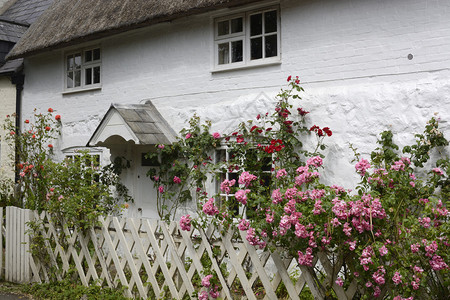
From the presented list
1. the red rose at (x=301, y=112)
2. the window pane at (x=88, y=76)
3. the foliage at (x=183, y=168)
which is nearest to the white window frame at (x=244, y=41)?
the red rose at (x=301, y=112)

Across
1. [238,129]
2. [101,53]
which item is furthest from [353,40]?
[101,53]

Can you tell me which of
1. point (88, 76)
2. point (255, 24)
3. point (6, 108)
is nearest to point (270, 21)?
point (255, 24)

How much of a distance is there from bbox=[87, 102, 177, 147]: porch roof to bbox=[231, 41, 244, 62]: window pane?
1.65 m

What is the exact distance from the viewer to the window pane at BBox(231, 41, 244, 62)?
25.6ft

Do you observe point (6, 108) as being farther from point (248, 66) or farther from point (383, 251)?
point (383, 251)

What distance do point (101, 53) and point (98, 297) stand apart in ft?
18.2

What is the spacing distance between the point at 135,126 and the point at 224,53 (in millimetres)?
1891

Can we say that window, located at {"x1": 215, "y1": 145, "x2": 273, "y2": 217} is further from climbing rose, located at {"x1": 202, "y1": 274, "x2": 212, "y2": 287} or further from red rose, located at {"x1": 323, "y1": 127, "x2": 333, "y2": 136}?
climbing rose, located at {"x1": 202, "y1": 274, "x2": 212, "y2": 287}

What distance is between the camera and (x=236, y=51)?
7.82 metres

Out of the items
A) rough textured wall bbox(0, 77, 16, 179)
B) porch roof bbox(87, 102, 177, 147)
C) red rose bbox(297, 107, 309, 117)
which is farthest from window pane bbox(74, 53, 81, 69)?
red rose bbox(297, 107, 309, 117)

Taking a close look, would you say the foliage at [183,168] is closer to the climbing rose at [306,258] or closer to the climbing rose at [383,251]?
the climbing rose at [306,258]

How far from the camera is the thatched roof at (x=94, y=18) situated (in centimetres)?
796

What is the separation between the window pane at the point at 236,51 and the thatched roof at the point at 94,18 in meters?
0.67

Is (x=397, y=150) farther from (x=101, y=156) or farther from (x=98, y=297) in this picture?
(x=101, y=156)
